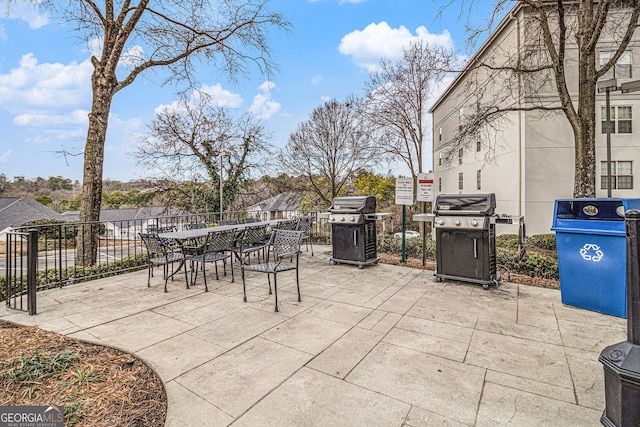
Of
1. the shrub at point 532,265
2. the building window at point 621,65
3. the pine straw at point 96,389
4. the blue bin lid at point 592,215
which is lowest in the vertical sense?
A: the pine straw at point 96,389

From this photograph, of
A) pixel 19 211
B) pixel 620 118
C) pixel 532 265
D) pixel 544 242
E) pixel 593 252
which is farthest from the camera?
pixel 19 211

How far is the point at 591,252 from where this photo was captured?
326 cm

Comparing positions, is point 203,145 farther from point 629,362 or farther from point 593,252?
point 629,362

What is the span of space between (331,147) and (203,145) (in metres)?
5.50

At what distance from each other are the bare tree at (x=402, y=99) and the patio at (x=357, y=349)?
11358mm

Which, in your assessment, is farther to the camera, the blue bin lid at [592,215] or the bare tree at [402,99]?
the bare tree at [402,99]

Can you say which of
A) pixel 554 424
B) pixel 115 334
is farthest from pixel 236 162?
pixel 554 424

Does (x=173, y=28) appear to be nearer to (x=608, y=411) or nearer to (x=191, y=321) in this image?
(x=191, y=321)

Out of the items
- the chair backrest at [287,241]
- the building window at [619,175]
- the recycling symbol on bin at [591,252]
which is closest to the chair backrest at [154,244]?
the chair backrest at [287,241]

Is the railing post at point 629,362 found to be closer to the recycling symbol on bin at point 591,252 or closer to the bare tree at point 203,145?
the recycling symbol on bin at point 591,252

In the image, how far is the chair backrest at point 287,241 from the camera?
12.4 feet

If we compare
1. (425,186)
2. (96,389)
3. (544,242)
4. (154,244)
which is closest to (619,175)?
(544,242)

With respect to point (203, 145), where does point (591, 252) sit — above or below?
below

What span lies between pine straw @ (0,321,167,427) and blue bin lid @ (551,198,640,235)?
4253mm
